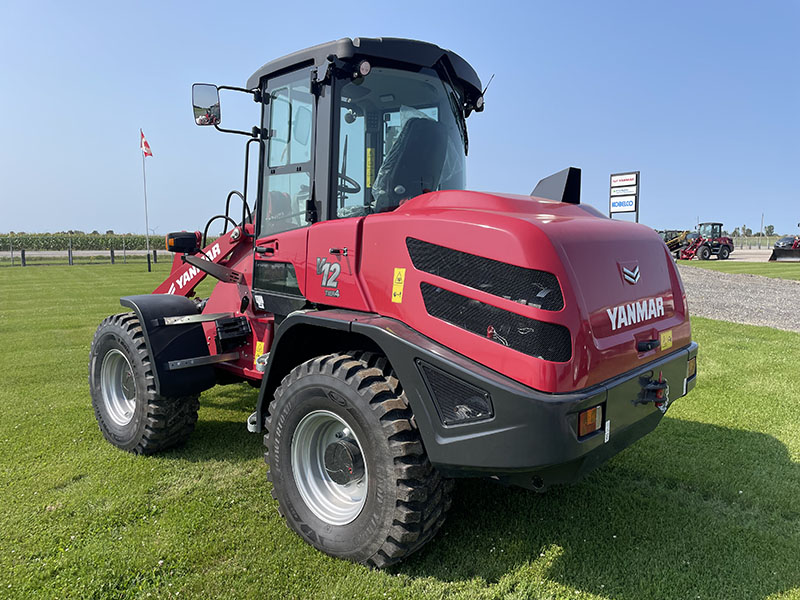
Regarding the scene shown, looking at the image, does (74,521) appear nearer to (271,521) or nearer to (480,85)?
(271,521)

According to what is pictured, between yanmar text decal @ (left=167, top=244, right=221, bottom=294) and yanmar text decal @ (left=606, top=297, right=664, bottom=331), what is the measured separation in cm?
312

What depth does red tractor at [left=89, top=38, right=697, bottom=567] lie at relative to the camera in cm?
233

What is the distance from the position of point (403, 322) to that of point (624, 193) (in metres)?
12.6

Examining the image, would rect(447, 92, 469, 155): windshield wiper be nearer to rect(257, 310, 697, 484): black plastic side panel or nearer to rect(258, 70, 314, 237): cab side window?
rect(258, 70, 314, 237): cab side window

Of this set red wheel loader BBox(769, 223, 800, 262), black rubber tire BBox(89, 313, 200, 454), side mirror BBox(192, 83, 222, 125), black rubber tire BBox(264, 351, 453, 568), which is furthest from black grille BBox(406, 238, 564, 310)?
red wheel loader BBox(769, 223, 800, 262)

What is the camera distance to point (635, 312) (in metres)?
2.73

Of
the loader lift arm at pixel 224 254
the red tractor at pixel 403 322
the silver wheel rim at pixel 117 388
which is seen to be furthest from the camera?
the silver wheel rim at pixel 117 388

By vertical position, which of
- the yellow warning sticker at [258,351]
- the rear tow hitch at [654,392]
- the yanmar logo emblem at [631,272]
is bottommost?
the yellow warning sticker at [258,351]

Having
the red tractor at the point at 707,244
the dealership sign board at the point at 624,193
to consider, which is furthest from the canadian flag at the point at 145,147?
the red tractor at the point at 707,244

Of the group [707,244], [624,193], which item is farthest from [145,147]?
[707,244]

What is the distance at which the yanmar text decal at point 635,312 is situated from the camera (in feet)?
8.37

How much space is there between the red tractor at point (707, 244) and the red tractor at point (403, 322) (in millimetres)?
35085

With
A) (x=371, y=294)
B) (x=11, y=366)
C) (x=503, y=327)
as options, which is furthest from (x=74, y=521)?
(x=11, y=366)

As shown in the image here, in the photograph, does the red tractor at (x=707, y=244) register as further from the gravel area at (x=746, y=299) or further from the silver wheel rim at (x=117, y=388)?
the silver wheel rim at (x=117, y=388)
